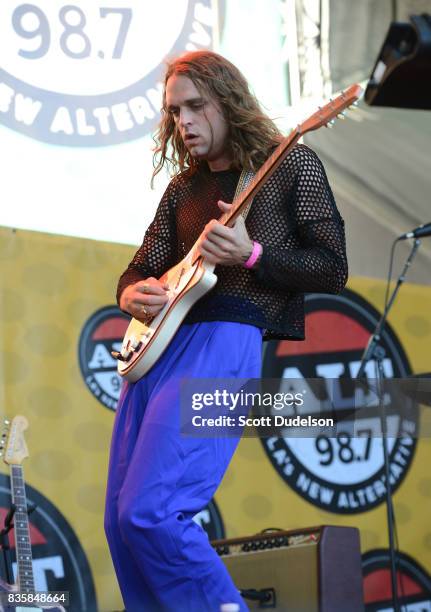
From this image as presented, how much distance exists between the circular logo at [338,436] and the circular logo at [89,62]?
3.93ft

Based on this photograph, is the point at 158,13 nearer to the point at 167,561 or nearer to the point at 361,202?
the point at 361,202

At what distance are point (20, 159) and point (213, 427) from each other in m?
1.92

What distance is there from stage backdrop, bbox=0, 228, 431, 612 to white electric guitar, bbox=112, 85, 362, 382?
1.25 metres

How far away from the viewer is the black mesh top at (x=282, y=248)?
269 cm

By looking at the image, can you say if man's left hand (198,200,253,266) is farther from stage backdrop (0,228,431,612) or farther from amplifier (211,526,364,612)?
stage backdrop (0,228,431,612)

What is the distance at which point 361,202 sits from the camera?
4.95 m

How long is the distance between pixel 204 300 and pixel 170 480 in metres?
0.50

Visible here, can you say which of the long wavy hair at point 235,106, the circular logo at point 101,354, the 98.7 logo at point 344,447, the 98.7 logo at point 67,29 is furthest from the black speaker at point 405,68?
the 98.7 logo at point 344,447

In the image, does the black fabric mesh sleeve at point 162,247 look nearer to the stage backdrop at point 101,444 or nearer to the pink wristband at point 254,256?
the pink wristband at point 254,256

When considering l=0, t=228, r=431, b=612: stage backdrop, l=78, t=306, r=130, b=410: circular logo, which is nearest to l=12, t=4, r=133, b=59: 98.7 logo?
l=0, t=228, r=431, b=612: stage backdrop

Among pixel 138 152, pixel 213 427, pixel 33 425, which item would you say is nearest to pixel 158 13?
pixel 138 152

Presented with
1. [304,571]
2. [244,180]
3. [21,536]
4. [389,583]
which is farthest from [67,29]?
[389,583]

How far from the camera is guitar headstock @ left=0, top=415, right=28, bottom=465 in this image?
3674mm

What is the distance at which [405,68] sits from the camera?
167cm
